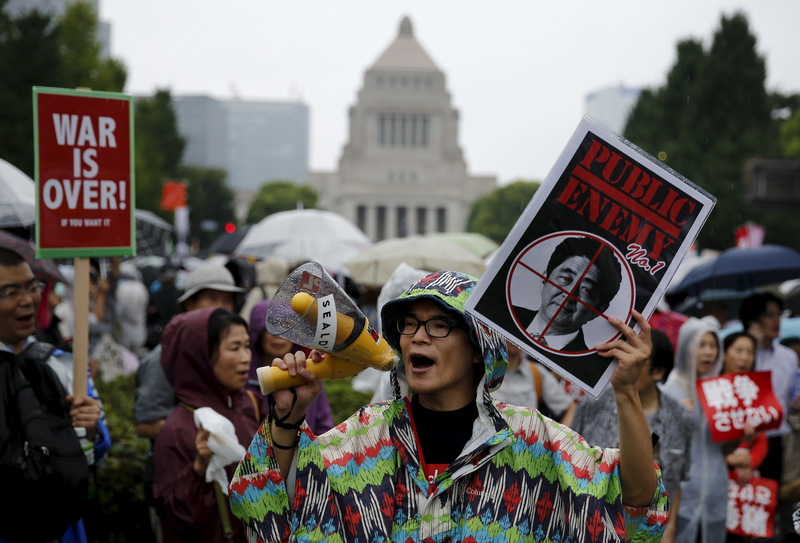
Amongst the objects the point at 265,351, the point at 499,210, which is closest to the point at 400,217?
the point at 499,210

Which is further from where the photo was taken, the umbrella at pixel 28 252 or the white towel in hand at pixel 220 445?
the umbrella at pixel 28 252

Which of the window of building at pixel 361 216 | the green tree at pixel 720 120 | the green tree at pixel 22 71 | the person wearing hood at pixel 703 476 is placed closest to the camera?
the person wearing hood at pixel 703 476

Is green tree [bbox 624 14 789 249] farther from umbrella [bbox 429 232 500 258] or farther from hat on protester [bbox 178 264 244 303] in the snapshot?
hat on protester [bbox 178 264 244 303]

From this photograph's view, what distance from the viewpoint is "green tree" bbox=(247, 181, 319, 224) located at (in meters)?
85.7

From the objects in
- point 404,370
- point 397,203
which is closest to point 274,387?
point 404,370

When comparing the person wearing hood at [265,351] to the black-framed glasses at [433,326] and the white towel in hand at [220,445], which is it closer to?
the white towel in hand at [220,445]

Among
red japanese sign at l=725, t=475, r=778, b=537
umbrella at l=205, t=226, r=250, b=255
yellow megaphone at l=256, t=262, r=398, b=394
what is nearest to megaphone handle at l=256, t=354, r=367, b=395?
yellow megaphone at l=256, t=262, r=398, b=394

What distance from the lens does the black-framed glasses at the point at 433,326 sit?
8.44 ft

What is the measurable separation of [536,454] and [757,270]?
657 cm

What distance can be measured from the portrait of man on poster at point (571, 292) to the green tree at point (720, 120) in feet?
116

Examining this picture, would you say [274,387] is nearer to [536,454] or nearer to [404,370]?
[404,370]

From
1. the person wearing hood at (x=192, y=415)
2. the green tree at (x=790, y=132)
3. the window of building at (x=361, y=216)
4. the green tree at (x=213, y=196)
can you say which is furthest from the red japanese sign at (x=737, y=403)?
the window of building at (x=361, y=216)

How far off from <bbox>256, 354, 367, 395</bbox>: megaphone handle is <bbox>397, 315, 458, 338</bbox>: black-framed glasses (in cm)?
17

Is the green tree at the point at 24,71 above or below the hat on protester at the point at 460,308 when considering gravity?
above
